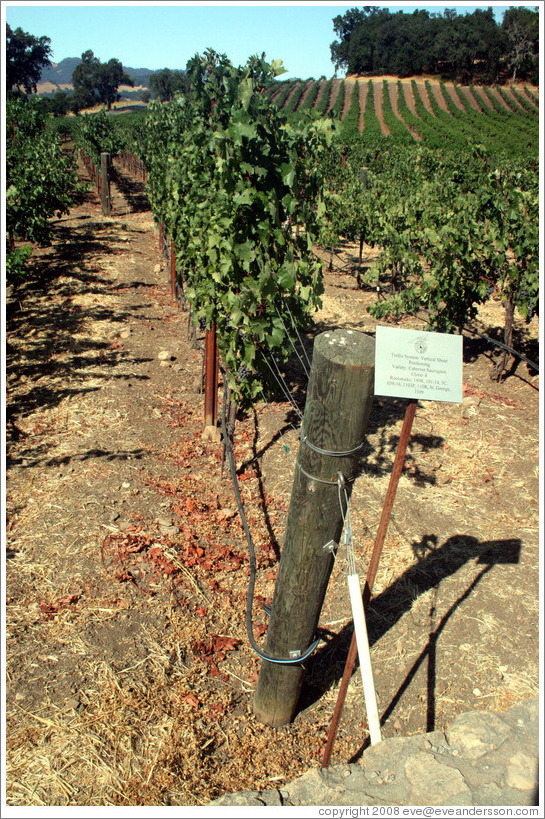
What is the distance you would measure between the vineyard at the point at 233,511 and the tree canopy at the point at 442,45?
84.9 meters

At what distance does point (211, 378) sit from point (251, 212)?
1.73m

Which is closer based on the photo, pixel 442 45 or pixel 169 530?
pixel 169 530

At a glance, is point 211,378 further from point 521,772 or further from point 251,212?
point 521,772

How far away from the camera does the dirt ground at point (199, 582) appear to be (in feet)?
8.45

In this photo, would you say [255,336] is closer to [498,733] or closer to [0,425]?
[0,425]

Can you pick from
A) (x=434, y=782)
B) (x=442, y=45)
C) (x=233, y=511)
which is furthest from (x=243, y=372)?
(x=442, y=45)

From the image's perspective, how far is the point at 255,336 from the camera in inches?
167

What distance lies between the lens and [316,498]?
7.48 feet

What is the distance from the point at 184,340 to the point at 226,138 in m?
4.54

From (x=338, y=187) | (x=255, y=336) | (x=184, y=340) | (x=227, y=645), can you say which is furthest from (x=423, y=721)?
(x=338, y=187)

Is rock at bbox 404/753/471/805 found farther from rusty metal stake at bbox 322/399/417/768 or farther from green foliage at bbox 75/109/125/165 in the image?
green foliage at bbox 75/109/125/165

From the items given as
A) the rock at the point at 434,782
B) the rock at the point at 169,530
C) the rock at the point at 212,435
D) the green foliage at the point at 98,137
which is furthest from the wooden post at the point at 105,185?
the rock at the point at 434,782

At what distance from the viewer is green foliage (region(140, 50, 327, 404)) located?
3.75 meters

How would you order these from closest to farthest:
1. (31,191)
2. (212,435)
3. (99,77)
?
(212,435) < (31,191) < (99,77)
